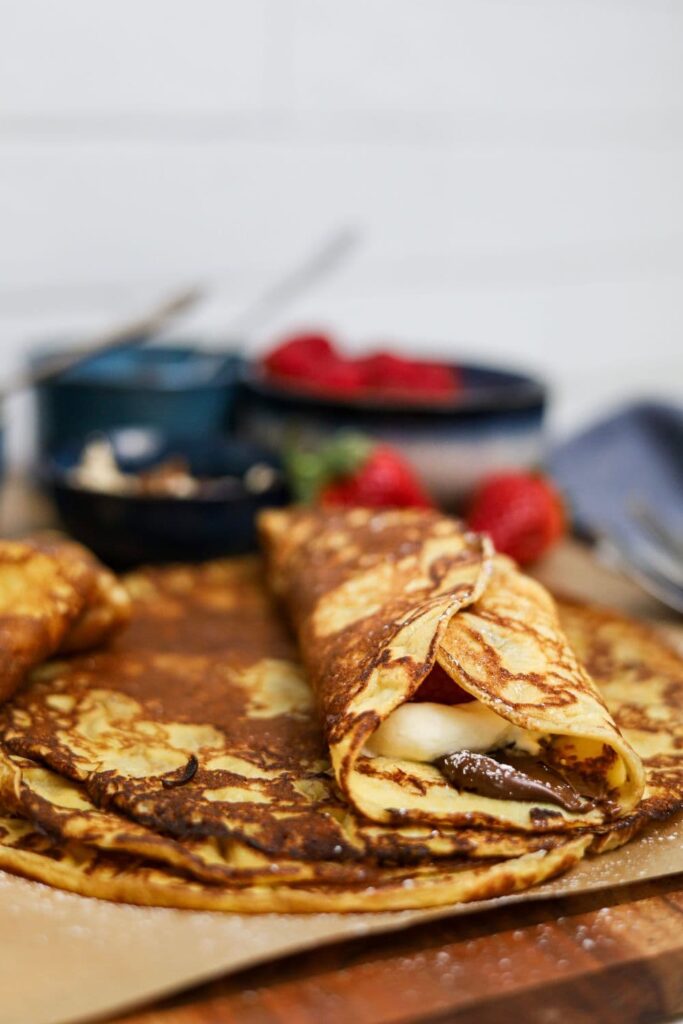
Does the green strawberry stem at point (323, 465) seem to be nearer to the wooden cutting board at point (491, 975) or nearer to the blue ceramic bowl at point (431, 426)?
the blue ceramic bowl at point (431, 426)

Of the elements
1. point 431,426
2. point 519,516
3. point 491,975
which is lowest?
point 491,975

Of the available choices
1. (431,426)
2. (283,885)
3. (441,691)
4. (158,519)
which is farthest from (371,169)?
(283,885)

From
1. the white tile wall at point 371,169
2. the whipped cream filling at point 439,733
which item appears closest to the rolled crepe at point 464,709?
the whipped cream filling at point 439,733

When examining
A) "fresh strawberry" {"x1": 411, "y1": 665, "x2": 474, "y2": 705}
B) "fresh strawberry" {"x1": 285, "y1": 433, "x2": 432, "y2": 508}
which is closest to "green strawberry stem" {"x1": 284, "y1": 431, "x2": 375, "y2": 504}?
"fresh strawberry" {"x1": 285, "y1": 433, "x2": 432, "y2": 508}

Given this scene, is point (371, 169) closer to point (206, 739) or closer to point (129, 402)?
point (129, 402)

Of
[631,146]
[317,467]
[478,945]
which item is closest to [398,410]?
[317,467]

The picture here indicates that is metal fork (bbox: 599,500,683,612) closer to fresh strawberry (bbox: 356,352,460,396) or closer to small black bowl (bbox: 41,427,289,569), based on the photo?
fresh strawberry (bbox: 356,352,460,396)

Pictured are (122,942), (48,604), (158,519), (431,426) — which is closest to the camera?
(122,942)
